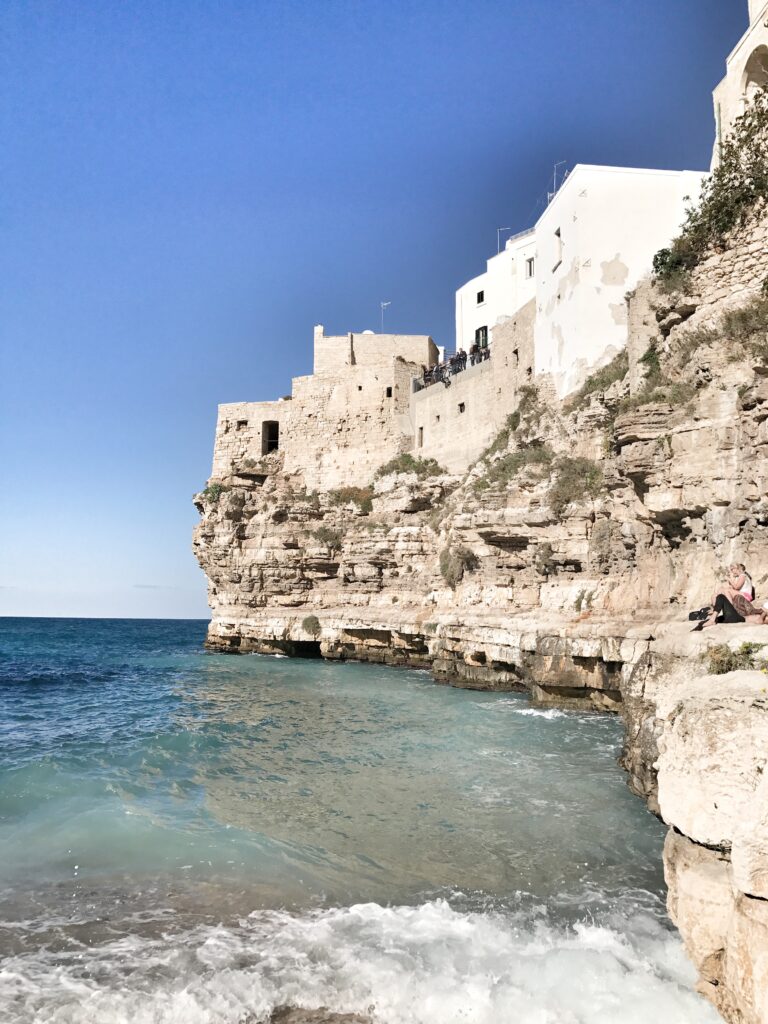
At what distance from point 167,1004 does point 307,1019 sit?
84 cm

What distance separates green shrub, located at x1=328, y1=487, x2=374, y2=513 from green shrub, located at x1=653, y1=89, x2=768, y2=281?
17.1 metres

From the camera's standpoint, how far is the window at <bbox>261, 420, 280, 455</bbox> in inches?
1262

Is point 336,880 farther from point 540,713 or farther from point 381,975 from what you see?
point 540,713

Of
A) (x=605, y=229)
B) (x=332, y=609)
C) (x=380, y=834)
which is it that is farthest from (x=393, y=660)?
(x=380, y=834)

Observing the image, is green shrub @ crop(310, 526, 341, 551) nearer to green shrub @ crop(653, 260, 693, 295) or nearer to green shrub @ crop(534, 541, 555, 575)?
green shrub @ crop(534, 541, 555, 575)

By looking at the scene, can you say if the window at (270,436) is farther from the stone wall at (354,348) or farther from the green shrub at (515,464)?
the green shrub at (515,464)

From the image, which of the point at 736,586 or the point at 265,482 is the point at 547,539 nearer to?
the point at 736,586

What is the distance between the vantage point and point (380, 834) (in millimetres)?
6527

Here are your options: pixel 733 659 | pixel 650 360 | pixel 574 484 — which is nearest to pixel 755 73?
pixel 650 360

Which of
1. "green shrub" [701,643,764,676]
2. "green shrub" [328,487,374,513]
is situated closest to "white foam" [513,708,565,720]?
"green shrub" [701,643,764,676]

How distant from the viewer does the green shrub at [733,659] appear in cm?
489

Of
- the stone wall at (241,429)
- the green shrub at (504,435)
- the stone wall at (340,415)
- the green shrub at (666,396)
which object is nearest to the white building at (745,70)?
the green shrub at (666,396)

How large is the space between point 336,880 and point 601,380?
1555cm

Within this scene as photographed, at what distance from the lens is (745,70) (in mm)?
12078
